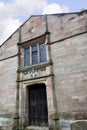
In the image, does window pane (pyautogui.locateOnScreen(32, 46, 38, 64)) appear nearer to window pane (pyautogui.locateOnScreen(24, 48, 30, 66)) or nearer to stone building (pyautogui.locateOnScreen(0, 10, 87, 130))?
stone building (pyautogui.locateOnScreen(0, 10, 87, 130))

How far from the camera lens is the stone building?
7.54 m

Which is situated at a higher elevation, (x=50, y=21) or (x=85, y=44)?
(x=50, y=21)

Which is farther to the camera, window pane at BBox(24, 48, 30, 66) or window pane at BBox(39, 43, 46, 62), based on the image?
window pane at BBox(24, 48, 30, 66)

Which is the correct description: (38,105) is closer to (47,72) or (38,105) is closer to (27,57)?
(47,72)

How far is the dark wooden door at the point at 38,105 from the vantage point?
869 centimetres

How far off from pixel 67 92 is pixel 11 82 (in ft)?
13.9

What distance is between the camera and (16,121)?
9.17m

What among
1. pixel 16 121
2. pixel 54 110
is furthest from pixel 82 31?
pixel 16 121

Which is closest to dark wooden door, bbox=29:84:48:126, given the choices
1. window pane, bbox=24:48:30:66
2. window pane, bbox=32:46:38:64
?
window pane, bbox=32:46:38:64

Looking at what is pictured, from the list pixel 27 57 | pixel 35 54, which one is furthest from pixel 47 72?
pixel 27 57

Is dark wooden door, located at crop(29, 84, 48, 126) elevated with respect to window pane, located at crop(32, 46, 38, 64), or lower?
lower

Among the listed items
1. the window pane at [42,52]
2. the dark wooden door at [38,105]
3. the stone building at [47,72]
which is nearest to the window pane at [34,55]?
the stone building at [47,72]

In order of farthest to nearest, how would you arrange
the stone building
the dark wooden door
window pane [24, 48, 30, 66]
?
window pane [24, 48, 30, 66] < the dark wooden door < the stone building

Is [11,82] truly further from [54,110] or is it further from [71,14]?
[71,14]
